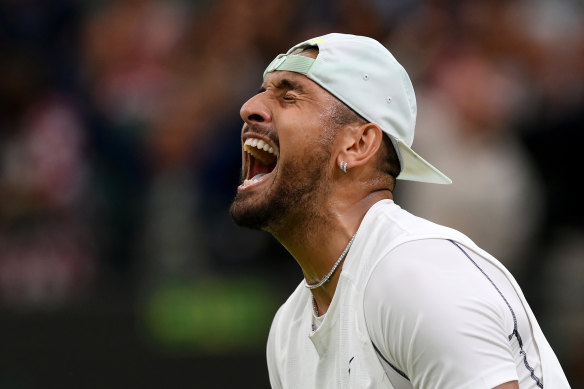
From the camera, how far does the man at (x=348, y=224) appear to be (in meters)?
2.97

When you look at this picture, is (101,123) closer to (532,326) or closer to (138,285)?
(138,285)

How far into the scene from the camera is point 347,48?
3.53 metres

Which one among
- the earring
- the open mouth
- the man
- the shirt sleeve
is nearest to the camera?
the shirt sleeve

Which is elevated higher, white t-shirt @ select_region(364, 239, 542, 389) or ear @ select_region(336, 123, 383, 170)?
ear @ select_region(336, 123, 383, 170)

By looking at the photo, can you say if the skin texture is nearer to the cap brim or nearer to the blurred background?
the cap brim

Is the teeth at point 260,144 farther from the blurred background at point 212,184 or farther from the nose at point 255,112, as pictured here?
the blurred background at point 212,184

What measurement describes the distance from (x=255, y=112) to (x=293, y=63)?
22cm

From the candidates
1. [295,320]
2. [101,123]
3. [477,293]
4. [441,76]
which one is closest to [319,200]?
[295,320]

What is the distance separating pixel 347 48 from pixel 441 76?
3.45 m

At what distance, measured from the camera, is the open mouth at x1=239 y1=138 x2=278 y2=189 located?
3.53 metres

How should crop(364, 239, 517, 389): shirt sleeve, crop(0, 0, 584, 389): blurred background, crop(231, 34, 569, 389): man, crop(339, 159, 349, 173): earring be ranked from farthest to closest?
crop(0, 0, 584, 389): blurred background, crop(339, 159, 349, 173): earring, crop(231, 34, 569, 389): man, crop(364, 239, 517, 389): shirt sleeve

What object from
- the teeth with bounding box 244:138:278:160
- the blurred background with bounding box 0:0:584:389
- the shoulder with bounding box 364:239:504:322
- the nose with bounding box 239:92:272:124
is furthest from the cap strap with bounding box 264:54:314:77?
the blurred background with bounding box 0:0:584:389

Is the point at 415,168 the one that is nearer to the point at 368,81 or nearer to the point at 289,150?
the point at 368,81

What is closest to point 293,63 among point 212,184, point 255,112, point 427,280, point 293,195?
point 255,112
